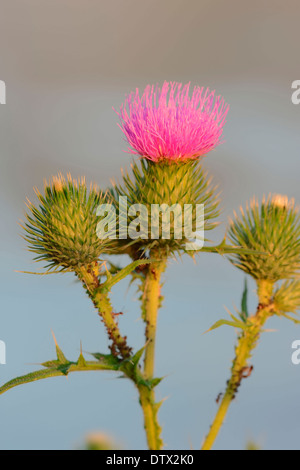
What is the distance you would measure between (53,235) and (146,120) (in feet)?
2.78

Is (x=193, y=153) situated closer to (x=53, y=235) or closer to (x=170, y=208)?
(x=170, y=208)

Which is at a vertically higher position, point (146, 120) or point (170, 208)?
point (146, 120)

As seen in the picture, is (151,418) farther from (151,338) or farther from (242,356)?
(242,356)

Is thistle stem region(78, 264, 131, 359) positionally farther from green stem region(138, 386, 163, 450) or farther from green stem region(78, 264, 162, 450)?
green stem region(138, 386, 163, 450)

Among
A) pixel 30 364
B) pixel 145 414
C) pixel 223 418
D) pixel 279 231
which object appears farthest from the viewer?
pixel 279 231

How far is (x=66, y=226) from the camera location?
10.0 ft

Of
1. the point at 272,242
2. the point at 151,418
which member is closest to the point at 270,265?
the point at 272,242

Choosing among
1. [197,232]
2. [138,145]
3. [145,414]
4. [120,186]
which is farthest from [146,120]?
[145,414]

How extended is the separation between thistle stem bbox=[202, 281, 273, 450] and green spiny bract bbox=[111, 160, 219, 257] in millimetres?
680

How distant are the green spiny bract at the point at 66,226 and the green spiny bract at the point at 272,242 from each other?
39.4 inches

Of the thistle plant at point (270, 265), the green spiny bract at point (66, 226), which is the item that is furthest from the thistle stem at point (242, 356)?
the green spiny bract at point (66, 226)

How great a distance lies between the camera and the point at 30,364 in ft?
8.97

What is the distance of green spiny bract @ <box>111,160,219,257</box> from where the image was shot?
3.13 meters

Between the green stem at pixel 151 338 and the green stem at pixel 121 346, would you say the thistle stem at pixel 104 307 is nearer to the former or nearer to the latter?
the green stem at pixel 121 346
